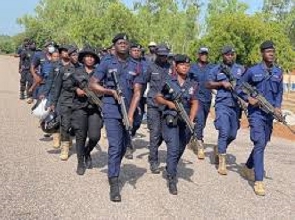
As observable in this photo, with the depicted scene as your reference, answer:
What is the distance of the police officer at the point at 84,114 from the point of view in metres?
7.87

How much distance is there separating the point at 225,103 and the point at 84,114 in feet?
7.01

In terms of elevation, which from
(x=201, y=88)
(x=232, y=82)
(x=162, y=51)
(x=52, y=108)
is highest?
(x=162, y=51)

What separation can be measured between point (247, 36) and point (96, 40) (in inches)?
570

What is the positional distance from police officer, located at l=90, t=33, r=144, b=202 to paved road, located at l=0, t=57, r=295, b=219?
0.46 m

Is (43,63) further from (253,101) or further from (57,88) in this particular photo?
(253,101)

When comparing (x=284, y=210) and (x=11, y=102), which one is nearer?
(x=284, y=210)

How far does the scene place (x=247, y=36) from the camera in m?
27.1

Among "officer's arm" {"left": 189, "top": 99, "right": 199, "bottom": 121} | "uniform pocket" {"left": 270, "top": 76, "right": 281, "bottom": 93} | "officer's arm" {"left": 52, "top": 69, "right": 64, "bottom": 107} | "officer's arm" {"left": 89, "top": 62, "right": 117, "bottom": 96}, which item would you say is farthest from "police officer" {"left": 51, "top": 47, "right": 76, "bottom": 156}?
"uniform pocket" {"left": 270, "top": 76, "right": 281, "bottom": 93}

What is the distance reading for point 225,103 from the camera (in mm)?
8531

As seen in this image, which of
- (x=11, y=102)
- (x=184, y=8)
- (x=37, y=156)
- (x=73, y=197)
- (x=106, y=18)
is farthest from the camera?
(x=184, y=8)

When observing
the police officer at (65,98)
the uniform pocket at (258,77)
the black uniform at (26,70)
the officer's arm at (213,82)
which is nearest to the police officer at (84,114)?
the police officer at (65,98)

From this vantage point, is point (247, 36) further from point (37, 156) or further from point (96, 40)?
point (37, 156)

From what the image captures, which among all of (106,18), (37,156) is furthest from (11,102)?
A: (106,18)

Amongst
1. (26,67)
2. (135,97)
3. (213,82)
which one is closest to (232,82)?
(213,82)
